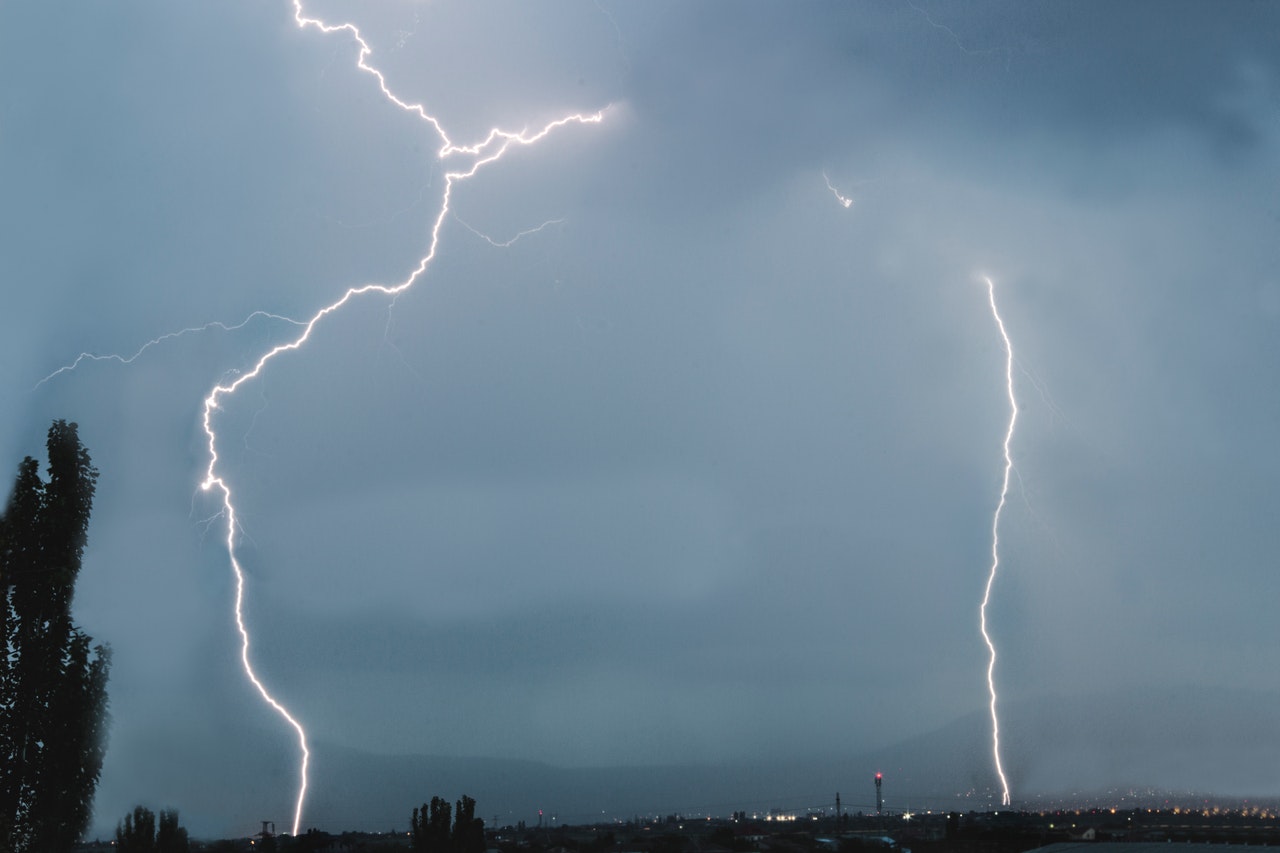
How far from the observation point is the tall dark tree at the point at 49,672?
1534 centimetres

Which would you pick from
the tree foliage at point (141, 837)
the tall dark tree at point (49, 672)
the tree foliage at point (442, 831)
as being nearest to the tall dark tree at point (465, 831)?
the tree foliage at point (442, 831)

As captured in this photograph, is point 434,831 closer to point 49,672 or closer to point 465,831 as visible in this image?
point 465,831

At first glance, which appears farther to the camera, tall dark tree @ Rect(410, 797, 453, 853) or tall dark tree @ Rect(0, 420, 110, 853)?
tall dark tree @ Rect(410, 797, 453, 853)

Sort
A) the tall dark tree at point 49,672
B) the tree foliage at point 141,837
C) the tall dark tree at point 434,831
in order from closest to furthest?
the tall dark tree at point 49,672 → the tree foliage at point 141,837 → the tall dark tree at point 434,831

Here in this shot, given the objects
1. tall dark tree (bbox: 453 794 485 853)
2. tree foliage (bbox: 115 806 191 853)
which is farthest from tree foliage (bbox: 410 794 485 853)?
tree foliage (bbox: 115 806 191 853)

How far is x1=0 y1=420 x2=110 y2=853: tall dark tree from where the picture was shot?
50.3 ft

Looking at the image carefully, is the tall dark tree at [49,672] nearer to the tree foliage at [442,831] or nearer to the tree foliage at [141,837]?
the tree foliage at [141,837]

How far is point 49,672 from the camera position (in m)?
16.0

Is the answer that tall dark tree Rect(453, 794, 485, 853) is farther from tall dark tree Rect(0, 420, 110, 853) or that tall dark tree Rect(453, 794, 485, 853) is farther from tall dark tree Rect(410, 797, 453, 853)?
tall dark tree Rect(0, 420, 110, 853)

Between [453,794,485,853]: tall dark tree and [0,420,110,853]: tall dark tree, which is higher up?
[0,420,110,853]: tall dark tree

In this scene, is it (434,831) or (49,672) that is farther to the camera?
(434,831)

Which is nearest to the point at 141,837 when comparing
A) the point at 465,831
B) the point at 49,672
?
the point at 49,672

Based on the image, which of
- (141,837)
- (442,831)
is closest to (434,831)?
(442,831)

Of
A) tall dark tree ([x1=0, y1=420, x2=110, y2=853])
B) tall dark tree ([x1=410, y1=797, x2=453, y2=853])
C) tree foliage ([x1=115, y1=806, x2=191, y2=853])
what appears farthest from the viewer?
tall dark tree ([x1=410, y1=797, x2=453, y2=853])
